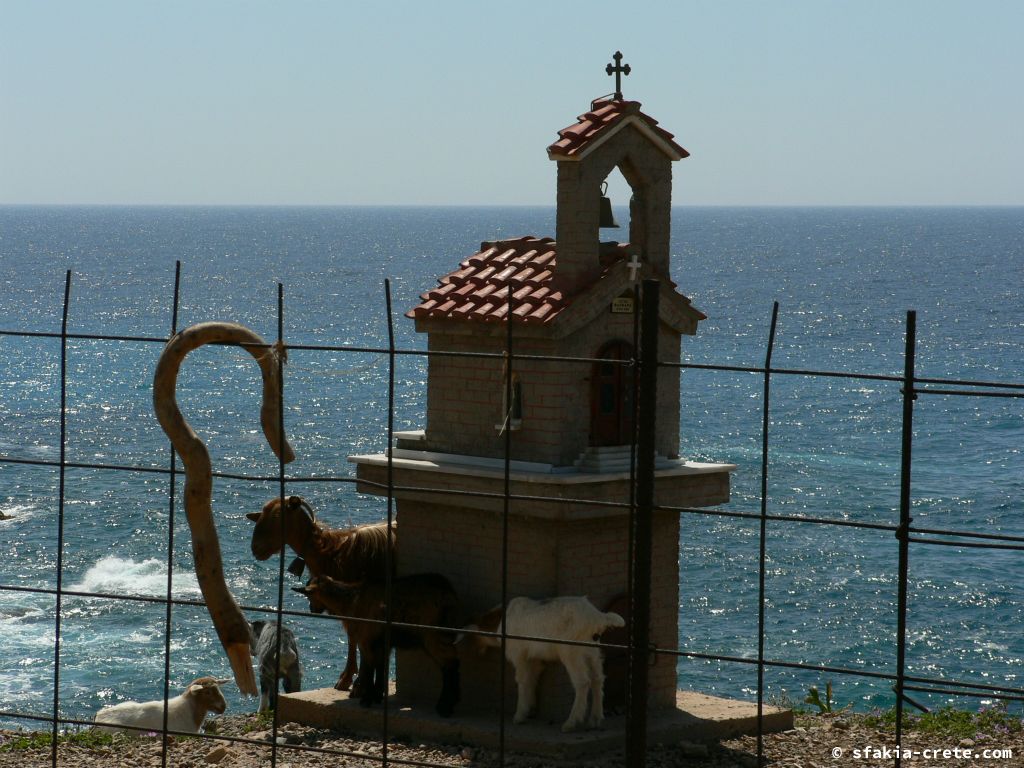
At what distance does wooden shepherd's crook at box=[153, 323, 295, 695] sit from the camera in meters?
12.1

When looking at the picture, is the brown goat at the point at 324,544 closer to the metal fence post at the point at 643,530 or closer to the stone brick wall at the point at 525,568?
the stone brick wall at the point at 525,568

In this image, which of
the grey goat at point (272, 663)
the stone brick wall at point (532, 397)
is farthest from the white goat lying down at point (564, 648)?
the grey goat at point (272, 663)

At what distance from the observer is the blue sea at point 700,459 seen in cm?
2938

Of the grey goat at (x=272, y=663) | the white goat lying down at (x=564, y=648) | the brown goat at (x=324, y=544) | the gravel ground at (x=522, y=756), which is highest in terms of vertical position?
the brown goat at (x=324, y=544)

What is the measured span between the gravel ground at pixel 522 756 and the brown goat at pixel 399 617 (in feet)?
2.16

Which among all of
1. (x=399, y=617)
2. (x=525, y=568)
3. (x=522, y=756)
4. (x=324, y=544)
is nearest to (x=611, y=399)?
(x=525, y=568)

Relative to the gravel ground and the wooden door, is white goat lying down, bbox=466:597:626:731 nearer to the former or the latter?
the gravel ground

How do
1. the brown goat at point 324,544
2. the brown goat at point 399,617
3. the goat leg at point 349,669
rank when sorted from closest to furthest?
1. the brown goat at point 399,617
2. the brown goat at point 324,544
3. the goat leg at point 349,669

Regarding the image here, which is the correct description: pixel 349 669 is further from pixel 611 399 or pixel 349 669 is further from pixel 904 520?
pixel 904 520

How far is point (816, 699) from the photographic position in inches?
722

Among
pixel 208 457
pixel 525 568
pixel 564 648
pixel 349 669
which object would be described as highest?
pixel 208 457
